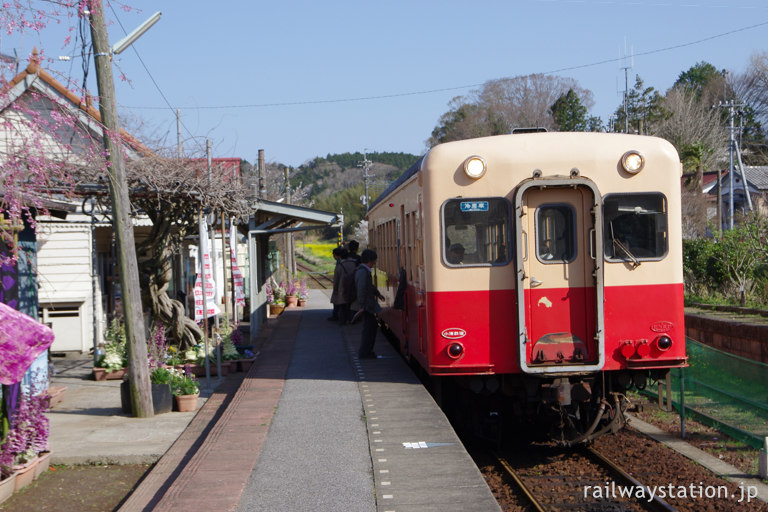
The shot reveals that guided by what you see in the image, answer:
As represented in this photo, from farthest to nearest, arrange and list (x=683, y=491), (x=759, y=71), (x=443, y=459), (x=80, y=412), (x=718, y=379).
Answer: (x=759, y=71) < (x=80, y=412) < (x=718, y=379) < (x=683, y=491) < (x=443, y=459)

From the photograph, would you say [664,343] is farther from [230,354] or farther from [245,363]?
[230,354]

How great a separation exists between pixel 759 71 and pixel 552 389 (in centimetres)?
5119

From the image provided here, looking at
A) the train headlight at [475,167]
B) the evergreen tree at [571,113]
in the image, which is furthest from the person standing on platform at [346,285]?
the evergreen tree at [571,113]

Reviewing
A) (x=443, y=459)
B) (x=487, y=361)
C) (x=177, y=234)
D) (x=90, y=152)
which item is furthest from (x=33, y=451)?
(x=177, y=234)

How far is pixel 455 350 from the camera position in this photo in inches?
306

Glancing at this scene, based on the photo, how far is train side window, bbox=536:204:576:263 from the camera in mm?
7801

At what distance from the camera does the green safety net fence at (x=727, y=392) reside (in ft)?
27.1

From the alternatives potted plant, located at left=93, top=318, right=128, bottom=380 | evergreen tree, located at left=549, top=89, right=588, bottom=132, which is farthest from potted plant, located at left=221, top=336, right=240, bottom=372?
evergreen tree, located at left=549, top=89, right=588, bottom=132

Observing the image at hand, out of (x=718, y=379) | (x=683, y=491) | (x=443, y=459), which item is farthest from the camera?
(x=718, y=379)

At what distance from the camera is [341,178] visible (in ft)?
429

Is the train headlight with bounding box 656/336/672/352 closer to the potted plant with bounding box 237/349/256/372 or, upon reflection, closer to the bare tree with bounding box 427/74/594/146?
the potted plant with bounding box 237/349/256/372

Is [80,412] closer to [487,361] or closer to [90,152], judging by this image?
[90,152]

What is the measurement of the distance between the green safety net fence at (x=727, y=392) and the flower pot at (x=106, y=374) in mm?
8151

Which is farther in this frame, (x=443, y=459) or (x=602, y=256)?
(x=602, y=256)
